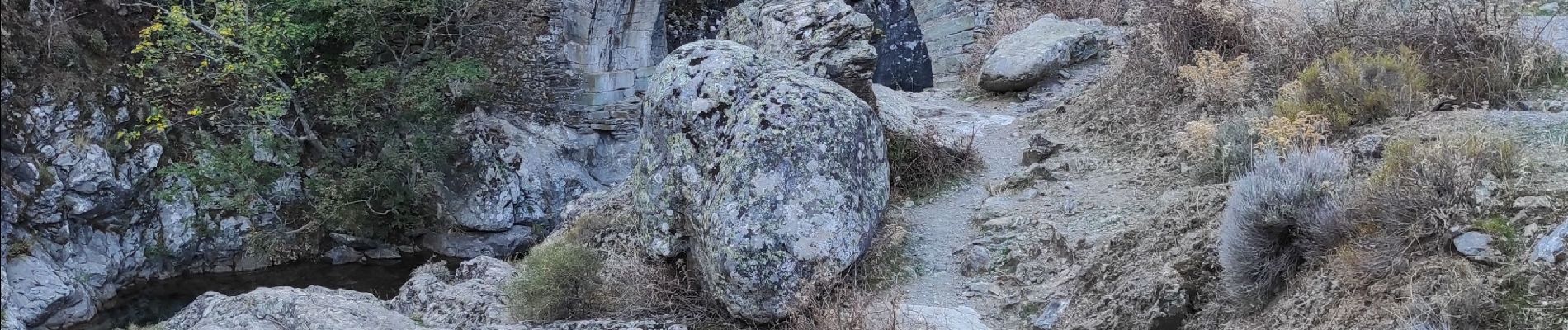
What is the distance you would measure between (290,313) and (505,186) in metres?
8.01

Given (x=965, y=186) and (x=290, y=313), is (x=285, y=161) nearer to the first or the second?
(x=290, y=313)

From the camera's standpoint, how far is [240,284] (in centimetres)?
1345

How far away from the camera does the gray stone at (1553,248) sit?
3.52 metres

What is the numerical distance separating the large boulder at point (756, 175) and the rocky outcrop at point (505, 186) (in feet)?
27.7

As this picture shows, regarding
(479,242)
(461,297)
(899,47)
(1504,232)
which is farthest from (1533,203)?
(479,242)

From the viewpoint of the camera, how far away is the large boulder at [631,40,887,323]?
5.61 meters

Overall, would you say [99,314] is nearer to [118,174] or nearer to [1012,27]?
[118,174]

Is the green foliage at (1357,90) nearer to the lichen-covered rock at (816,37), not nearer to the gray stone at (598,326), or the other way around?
the lichen-covered rock at (816,37)

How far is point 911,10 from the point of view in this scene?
1203 cm

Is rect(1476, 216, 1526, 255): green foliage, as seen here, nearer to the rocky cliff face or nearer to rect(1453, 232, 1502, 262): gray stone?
rect(1453, 232, 1502, 262): gray stone

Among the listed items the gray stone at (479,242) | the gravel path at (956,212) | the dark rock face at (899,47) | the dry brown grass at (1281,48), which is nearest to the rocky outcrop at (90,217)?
the gray stone at (479,242)

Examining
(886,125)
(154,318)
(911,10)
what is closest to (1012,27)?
(911,10)

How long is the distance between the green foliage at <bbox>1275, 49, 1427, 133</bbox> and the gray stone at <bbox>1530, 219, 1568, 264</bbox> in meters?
1.70

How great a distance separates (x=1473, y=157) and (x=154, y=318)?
12.8 metres
